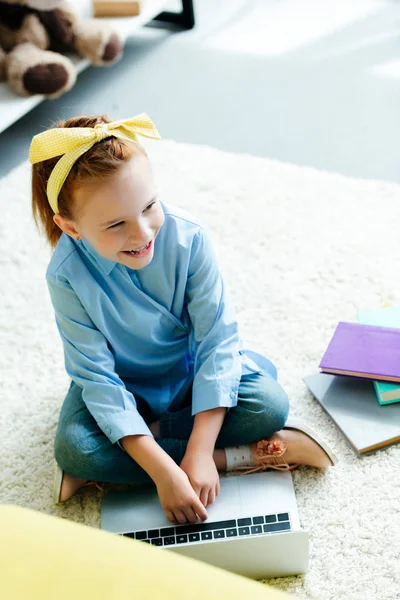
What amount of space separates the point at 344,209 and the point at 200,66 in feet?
2.81

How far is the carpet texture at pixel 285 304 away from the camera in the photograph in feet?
3.97

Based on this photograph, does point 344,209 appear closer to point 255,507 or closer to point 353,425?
point 353,425

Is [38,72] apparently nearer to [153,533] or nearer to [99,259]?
[99,259]

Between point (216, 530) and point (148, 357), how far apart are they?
0.30 meters

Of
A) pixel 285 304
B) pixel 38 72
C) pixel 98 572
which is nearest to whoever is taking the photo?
pixel 98 572

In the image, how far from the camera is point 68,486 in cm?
128

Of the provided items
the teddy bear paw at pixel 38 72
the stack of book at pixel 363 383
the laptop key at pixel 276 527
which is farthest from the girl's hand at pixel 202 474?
the teddy bear paw at pixel 38 72

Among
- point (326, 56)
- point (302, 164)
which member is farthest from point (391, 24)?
point (302, 164)

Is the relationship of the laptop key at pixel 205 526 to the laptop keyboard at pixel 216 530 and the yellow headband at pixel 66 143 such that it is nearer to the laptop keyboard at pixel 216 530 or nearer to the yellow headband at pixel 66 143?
the laptop keyboard at pixel 216 530

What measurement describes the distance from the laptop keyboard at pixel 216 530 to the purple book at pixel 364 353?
12.6 inches

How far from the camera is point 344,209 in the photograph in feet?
6.02

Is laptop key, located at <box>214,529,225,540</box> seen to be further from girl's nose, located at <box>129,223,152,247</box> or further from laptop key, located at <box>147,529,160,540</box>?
→ girl's nose, located at <box>129,223,152,247</box>

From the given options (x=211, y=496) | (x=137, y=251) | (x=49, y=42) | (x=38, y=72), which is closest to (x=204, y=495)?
(x=211, y=496)

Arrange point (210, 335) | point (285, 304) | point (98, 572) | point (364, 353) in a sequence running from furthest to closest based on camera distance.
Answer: point (285, 304), point (364, 353), point (210, 335), point (98, 572)
